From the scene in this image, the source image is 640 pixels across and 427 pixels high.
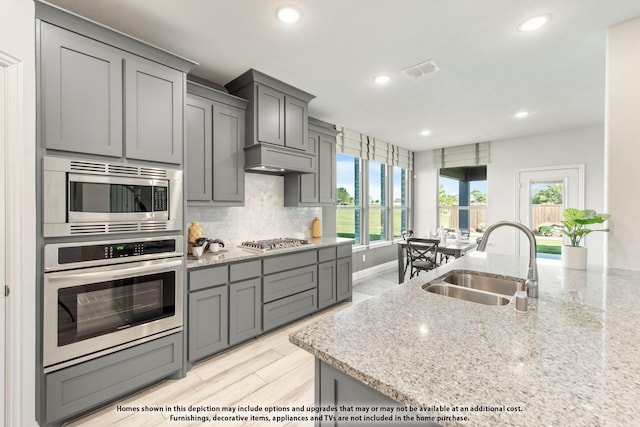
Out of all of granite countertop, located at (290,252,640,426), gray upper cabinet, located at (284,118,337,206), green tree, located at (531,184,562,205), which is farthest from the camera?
green tree, located at (531,184,562,205)

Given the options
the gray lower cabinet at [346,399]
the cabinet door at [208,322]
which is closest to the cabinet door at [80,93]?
the cabinet door at [208,322]

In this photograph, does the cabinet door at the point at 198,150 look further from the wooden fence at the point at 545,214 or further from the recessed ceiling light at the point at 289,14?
the wooden fence at the point at 545,214

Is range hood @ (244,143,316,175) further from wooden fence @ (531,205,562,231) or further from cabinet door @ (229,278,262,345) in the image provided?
wooden fence @ (531,205,562,231)

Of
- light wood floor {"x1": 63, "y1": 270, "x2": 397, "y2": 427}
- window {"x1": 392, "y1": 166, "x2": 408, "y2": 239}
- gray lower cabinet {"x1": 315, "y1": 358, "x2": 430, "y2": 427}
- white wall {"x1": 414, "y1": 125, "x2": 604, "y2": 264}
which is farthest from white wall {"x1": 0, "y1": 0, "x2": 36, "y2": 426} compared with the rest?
white wall {"x1": 414, "y1": 125, "x2": 604, "y2": 264}

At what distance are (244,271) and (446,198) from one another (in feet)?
16.7

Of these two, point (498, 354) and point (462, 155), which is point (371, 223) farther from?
point (498, 354)

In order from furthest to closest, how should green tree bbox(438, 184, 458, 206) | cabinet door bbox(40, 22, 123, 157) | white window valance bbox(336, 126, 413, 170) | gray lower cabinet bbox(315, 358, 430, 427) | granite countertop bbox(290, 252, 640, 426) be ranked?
1. green tree bbox(438, 184, 458, 206)
2. white window valance bbox(336, 126, 413, 170)
3. cabinet door bbox(40, 22, 123, 157)
4. gray lower cabinet bbox(315, 358, 430, 427)
5. granite countertop bbox(290, 252, 640, 426)

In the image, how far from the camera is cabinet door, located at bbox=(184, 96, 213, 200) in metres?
2.42

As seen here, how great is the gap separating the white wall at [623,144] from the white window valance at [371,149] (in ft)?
9.42

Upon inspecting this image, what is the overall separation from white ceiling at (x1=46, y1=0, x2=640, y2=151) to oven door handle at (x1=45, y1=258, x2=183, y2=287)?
170 cm

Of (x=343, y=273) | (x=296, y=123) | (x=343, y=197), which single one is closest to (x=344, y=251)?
(x=343, y=273)

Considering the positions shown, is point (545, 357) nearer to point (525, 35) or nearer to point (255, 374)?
point (255, 374)

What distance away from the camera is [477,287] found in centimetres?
174

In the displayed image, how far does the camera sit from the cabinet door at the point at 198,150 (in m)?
2.42
